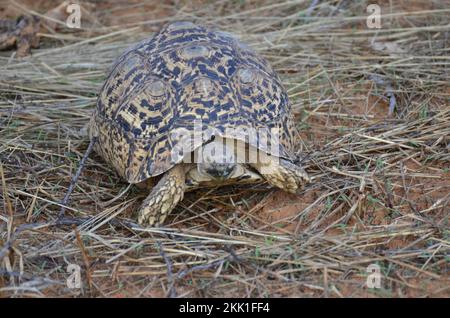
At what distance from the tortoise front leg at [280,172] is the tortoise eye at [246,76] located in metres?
0.42

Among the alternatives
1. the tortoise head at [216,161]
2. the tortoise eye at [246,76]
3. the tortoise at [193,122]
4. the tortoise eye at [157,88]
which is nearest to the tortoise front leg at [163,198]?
the tortoise at [193,122]

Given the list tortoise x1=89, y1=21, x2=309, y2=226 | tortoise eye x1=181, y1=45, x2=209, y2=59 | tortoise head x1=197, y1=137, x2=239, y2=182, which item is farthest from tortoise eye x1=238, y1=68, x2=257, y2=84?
tortoise head x1=197, y1=137, x2=239, y2=182

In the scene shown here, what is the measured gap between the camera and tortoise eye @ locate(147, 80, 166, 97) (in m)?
3.80

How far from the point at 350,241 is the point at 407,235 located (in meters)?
0.32

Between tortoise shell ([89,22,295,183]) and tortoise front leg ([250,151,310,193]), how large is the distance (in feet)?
0.21

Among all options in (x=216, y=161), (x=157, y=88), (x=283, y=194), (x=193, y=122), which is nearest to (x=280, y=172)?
(x=283, y=194)

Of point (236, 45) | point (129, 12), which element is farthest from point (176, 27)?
point (129, 12)

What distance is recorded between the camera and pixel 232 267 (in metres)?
3.33

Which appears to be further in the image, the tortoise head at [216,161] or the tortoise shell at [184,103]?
the tortoise shell at [184,103]

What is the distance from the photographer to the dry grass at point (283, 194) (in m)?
3.27

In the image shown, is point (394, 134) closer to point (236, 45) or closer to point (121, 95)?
point (236, 45)

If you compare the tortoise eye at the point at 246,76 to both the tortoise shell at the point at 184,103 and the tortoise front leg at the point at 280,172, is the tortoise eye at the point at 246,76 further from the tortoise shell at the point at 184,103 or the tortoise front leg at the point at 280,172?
the tortoise front leg at the point at 280,172

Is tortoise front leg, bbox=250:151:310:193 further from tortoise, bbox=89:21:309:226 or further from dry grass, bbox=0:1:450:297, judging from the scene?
dry grass, bbox=0:1:450:297
